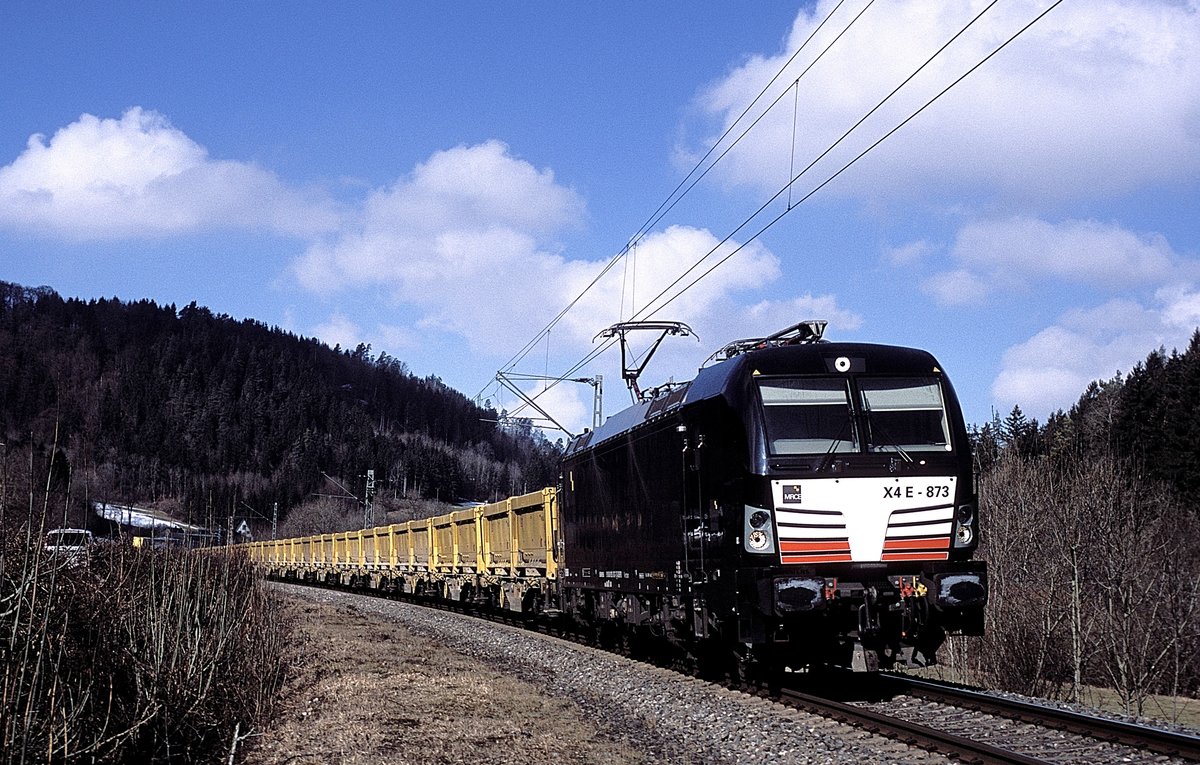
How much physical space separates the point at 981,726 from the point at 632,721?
3.62 meters

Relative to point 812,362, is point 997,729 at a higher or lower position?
lower

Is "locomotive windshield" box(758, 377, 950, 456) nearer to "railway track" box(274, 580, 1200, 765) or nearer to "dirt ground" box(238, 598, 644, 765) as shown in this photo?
"railway track" box(274, 580, 1200, 765)

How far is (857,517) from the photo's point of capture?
38.0 feet

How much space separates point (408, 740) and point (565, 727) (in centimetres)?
167

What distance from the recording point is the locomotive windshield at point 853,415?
11883 millimetres

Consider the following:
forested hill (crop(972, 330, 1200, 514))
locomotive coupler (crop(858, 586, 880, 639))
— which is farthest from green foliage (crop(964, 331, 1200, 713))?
locomotive coupler (crop(858, 586, 880, 639))

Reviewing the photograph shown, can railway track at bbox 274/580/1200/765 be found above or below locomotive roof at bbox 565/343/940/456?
below

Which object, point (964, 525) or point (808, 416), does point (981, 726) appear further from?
point (808, 416)

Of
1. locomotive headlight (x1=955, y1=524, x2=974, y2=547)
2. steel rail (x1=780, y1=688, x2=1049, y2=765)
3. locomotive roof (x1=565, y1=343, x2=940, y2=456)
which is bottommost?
steel rail (x1=780, y1=688, x2=1049, y2=765)

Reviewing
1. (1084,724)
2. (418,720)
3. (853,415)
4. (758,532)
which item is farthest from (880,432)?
(418,720)

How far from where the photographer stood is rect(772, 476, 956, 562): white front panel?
11492mm

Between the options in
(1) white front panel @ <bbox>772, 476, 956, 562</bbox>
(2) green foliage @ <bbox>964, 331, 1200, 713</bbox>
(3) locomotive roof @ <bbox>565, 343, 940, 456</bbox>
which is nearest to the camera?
(1) white front panel @ <bbox>772, 476, 956, 562</bbox>

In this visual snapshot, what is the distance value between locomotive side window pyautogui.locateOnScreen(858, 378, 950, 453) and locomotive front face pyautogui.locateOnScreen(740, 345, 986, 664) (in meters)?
0.01

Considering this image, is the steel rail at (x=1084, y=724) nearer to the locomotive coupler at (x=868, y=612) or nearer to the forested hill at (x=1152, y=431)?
the locomotive coupler at (x=868, y=612)
